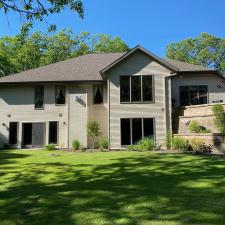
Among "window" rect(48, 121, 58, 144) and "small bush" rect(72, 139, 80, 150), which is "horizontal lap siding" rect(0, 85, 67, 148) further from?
"small bush" rect(72, 139, 80, 150)

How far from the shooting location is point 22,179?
1221 centimetres

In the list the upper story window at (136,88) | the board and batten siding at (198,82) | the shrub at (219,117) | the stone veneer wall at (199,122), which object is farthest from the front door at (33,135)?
the shrub at (219,117)

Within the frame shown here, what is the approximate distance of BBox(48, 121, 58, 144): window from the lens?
90.7 feet

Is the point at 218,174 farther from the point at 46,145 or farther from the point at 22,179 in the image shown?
the point at 46,145

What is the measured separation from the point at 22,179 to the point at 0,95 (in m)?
17.8

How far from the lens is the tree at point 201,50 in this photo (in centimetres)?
6234

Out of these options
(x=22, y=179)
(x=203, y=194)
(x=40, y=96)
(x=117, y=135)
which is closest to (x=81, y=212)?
(x=203, y=194)

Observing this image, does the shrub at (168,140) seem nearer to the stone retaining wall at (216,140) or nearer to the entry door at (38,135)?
the stone retaining wall at (216,140)

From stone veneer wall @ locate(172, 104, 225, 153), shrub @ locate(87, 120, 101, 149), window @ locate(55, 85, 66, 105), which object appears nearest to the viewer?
stone veneer wall @ locate(172, 104, 225, 153)

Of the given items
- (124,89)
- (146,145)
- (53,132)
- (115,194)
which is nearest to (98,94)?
(124,89)

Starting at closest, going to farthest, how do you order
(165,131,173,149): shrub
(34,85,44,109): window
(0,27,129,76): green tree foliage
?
(165,131,173,149): shrub < (34,85,44,109): window < (0,27,129,76): green tree foliage

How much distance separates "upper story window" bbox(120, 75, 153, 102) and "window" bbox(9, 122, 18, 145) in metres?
9.37

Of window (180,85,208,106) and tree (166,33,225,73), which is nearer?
window (180,85,208,106)

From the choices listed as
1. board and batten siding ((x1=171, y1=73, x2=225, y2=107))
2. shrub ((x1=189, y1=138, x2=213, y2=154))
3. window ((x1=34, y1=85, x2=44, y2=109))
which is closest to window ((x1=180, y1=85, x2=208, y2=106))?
board and batten siding ((x1=171, y1=73, x2=225, y2=107))
